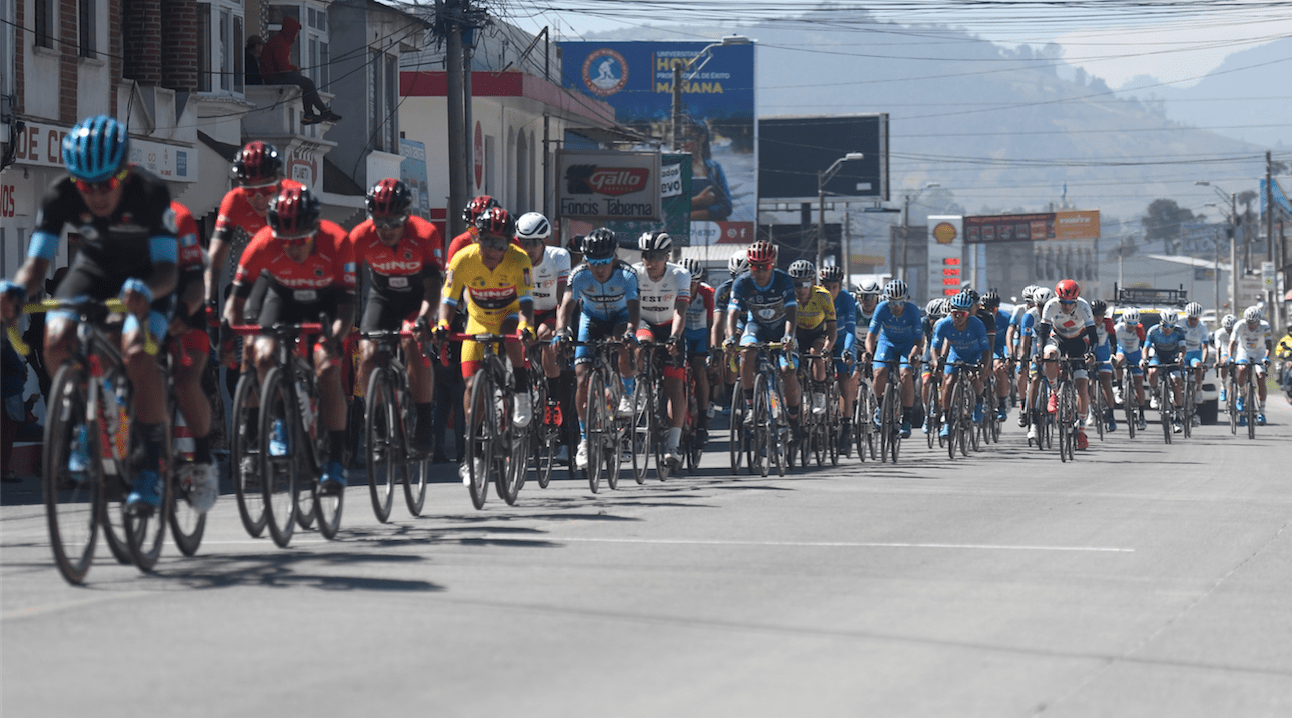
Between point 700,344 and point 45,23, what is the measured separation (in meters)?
9.43

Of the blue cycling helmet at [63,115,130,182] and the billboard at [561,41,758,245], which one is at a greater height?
the billboard at [561,41,758,245]

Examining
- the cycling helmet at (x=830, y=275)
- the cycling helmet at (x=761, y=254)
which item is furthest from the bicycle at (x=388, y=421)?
the cycling helmet at (x=830, y=275)

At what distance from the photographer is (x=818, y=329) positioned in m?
16.7

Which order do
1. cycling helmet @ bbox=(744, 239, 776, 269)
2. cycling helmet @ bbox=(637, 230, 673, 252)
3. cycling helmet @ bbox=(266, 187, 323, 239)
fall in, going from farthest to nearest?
cycling helmet @ bbox=(744, 239, 776, 269) < cycling helmet @ bbox=(637, 230, 673, 252) < cycling helmet @ bbox=(266, 187, 323, 239)

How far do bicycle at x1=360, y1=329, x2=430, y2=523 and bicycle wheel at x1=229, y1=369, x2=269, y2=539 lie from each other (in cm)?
95

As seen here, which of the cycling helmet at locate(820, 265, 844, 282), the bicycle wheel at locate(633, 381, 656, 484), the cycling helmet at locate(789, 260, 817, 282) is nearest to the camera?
the bicycle wheel at locate(633, 381, 656, 484)

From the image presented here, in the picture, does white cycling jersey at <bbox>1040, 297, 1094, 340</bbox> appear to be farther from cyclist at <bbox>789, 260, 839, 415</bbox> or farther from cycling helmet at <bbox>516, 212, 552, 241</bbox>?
cycling helmet at <bbox>516, 212, 552, 241</bbox>

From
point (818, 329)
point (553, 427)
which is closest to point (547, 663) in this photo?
Answer: point (553, 427)

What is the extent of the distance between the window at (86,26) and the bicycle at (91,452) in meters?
15.3

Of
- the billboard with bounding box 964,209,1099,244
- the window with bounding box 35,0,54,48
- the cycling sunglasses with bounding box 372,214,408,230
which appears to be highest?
the billboard with bounding box 964,209,1099,244

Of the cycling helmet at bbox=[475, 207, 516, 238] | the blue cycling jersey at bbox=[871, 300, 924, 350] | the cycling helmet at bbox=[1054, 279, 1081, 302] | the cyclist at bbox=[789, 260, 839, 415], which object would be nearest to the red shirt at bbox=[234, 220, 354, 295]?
the cycling helmet at bbox=[475, 207, 516, 238]

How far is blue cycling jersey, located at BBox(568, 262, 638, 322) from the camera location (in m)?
13.4

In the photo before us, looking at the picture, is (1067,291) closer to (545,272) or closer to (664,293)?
(664,293)

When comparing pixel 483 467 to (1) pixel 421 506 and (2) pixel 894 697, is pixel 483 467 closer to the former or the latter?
(1) pixel 421 506
